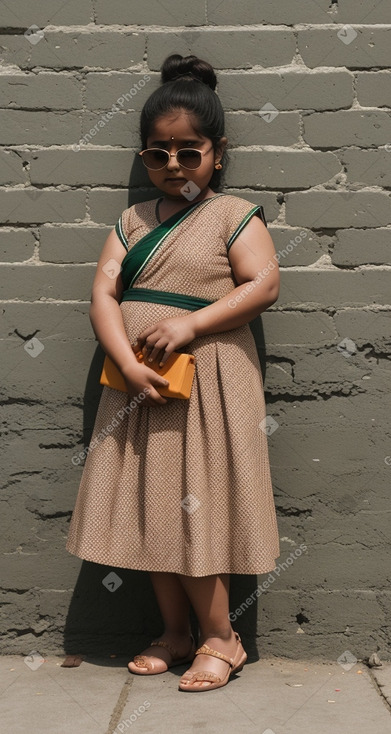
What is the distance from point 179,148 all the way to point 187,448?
962mm

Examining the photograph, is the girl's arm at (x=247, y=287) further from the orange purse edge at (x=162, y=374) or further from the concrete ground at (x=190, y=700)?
the concrete ground at (x=190, y=700)

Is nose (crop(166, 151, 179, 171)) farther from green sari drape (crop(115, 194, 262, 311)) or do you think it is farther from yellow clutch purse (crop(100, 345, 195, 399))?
yellow clutch purse (crop(100, 345, 195, 399))

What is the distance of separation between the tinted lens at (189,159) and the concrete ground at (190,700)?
1.64m

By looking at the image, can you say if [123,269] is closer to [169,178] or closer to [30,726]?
[169,178]

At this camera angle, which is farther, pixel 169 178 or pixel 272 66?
pixel 272 66

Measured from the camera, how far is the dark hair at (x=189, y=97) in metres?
2.85

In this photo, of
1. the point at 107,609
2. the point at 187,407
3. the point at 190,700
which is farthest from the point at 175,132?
the point at 190,700

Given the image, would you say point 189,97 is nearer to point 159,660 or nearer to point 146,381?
point 146,381

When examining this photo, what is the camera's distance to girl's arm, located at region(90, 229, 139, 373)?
2.79 metres

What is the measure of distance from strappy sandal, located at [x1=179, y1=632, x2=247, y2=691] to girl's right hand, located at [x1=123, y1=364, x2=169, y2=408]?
0.81m

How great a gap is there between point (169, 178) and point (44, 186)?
1.66ft

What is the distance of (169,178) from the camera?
2.87 meters

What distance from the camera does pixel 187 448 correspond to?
275 cm

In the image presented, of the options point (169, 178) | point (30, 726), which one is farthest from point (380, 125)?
point (30, 726)
